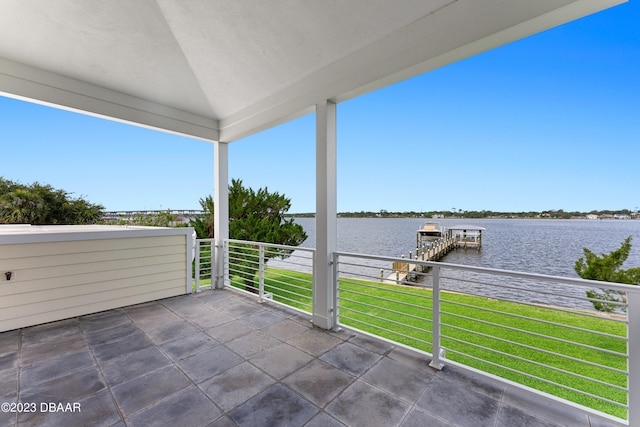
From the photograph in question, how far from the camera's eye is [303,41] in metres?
2.72

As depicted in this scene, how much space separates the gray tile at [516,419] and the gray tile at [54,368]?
311cm

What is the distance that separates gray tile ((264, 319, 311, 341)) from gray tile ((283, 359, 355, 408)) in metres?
0.60

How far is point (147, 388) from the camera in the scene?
1.92 m

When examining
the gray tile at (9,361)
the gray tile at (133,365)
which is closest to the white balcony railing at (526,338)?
the gray tile at (133,365)

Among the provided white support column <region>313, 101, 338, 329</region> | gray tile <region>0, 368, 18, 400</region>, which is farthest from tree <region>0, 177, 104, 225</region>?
white support column <region>313, 101, 338, 329</region>

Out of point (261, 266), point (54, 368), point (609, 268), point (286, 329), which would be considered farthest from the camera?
point (609, 268)

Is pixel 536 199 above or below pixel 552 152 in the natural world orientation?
below

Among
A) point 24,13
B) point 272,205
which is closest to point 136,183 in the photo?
point 272,205

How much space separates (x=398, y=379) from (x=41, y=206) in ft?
30.4

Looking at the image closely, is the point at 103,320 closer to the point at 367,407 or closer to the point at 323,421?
the point at 323,421

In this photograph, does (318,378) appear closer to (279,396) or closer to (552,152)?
(279,396)

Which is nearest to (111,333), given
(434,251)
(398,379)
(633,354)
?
(398,379)

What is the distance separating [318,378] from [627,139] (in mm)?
12592

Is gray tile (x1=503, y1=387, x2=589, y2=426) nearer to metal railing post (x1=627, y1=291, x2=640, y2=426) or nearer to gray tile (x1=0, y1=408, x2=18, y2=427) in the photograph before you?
metal railing post (x1=627, y1=291, x2=640, y2=426)
